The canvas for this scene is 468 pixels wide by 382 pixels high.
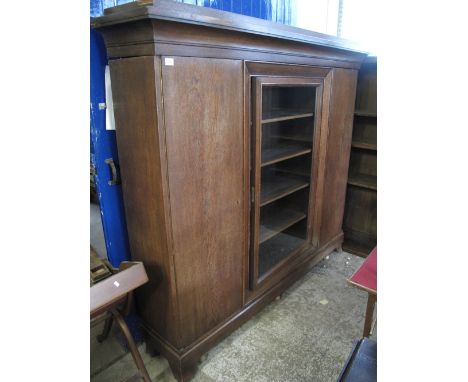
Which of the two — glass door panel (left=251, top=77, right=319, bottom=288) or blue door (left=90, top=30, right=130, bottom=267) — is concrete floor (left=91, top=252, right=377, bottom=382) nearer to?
glass door panel (left=251, top=77, right=319, bottom=288)

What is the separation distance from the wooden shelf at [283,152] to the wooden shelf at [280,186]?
0.61 ft

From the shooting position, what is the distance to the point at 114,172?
1.42 meters

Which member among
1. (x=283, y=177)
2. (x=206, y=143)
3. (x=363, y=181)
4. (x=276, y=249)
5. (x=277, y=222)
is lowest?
(x=276, y=249)

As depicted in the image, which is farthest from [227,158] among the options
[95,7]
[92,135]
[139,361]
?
[139,361]

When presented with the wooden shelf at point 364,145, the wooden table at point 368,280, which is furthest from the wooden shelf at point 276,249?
the wooden shelf at point 364,145

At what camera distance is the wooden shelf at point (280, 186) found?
192cm

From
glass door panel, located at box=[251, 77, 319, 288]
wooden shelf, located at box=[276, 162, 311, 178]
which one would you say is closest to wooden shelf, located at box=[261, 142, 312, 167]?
glass door panel, located at box=[251, 77, 319, 288]

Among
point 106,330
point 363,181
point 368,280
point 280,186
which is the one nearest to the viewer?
point 368,280

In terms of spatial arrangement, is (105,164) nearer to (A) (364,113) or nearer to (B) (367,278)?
(B) (367,278)

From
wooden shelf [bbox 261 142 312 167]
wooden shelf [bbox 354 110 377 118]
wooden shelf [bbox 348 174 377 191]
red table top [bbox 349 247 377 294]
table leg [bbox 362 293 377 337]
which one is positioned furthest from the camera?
wooden shelf [bbox 348 174 377 191]

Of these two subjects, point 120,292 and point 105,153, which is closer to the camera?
Result: point 120,292

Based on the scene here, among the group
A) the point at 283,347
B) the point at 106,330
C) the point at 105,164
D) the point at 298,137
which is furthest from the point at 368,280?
the point at 106,330

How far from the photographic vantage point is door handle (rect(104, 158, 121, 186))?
1417 mm

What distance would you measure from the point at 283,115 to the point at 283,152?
23 centimetres
